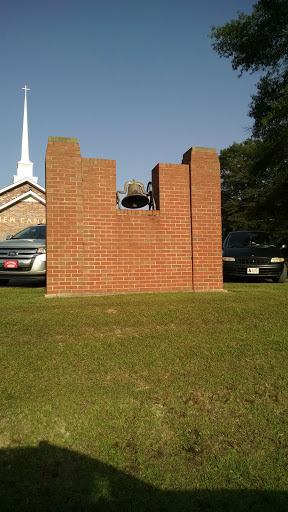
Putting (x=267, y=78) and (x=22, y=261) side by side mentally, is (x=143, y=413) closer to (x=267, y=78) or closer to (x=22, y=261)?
(x=22, y=261)

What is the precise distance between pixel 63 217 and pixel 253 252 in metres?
6.55

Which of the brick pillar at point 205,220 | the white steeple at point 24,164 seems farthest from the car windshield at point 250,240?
the white steeple at point 24,164

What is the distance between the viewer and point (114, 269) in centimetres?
676

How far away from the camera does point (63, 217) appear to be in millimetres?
6543

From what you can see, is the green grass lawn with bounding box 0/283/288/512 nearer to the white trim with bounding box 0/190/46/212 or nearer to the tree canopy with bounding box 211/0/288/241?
the tree canopy with bounding box 211/0/288/241

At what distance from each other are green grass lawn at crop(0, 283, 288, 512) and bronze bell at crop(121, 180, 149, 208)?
3.12 metres

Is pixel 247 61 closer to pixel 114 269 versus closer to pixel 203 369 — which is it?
pixel 114 269

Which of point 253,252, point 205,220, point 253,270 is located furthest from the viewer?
point 253,252

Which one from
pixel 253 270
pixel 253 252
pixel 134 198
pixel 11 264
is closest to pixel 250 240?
pixel 253 252

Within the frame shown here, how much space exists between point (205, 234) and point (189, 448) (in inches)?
200

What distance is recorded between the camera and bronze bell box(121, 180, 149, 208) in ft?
23.9

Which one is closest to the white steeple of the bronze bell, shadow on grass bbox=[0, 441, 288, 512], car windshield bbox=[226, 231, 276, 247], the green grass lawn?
car windshield bbox=[226, 231, 276, 247]

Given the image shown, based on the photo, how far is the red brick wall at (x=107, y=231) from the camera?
6535mm

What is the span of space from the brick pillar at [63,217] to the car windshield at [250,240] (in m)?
6.71
